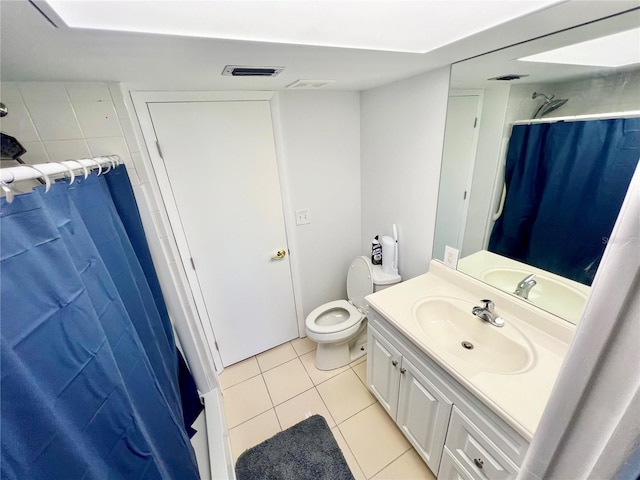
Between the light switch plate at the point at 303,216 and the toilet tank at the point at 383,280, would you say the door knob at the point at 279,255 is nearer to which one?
the light switch plate at the point at 303,216

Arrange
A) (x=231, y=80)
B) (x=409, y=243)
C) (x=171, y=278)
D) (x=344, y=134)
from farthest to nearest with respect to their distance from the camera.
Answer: (x=344, y=134), (x=409, y=243), (x=171, y=278), (x=231, y=80)

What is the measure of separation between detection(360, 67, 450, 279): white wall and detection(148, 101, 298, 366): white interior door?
0.75 meters

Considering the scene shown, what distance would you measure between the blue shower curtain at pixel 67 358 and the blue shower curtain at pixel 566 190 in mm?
1634

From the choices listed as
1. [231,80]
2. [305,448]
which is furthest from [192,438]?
[231,80]

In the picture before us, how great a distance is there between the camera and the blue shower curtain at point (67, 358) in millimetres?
421

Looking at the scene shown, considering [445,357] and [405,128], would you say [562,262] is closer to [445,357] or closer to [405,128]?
[445,357]

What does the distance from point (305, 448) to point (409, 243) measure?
1446 millimetres

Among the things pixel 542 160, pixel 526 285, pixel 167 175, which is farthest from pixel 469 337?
pixel 167 175

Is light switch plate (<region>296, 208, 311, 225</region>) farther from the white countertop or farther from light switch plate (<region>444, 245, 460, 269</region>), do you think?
light switch plate (<region>444, 245, 460, 269</region>)

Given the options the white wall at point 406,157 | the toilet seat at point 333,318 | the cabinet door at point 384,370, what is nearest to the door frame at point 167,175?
the toilet seat at point 333,318

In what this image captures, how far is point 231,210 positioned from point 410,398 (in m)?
1.56

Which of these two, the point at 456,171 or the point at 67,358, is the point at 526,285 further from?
the point at 67,358

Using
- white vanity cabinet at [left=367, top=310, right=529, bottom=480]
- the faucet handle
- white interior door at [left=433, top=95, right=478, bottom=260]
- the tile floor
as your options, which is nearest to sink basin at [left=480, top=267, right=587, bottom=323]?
the faucet handle

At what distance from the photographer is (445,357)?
1064 millimetres
